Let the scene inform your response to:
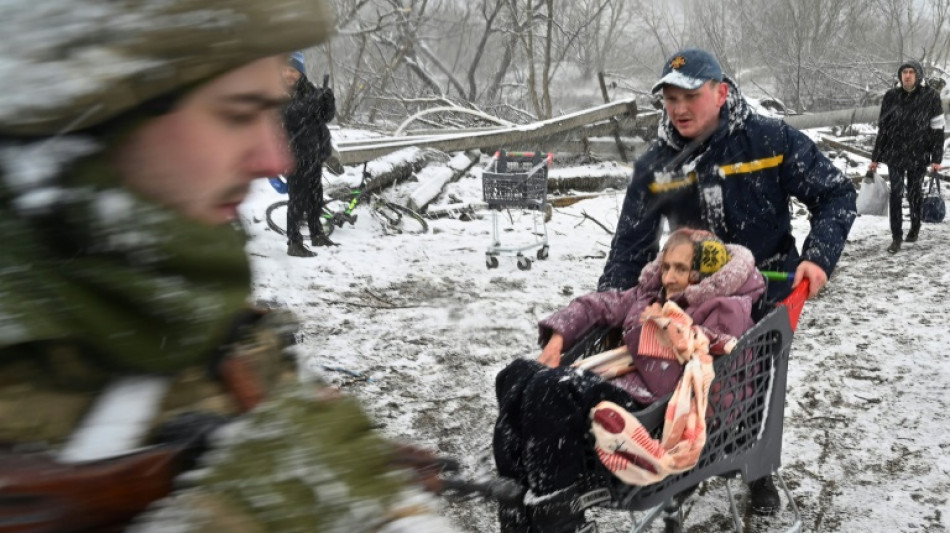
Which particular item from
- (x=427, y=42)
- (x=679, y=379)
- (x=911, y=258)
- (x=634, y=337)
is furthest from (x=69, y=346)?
(x=427, y=42)

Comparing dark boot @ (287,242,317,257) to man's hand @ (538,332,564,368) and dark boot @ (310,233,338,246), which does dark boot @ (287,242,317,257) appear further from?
man's hand @ (538,332,564,368)

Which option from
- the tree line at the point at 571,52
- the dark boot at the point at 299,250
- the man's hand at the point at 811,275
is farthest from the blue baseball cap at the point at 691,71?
the tree line at the point at 571,52

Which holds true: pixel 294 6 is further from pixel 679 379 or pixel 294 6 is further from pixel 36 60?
pixel 679 379

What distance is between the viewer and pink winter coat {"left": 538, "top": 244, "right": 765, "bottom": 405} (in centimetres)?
Answer: 257

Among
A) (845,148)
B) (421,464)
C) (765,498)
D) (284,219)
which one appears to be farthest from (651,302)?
(845,148)

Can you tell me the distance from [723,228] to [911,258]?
5754 millimetres

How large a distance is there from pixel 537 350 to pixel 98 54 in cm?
487

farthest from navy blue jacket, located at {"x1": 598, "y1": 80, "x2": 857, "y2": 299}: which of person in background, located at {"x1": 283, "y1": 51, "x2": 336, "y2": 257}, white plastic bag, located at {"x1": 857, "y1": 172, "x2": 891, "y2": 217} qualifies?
white plastic bag, located at {"x1": 857, "y1": 172, "x2": 891, "y2": 217}

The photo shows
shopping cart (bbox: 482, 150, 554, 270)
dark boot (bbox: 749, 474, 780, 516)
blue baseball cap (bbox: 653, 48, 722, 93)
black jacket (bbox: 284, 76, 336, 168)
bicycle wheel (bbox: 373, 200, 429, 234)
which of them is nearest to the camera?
blue baseball cap (bbox: 653, 48, 722, 93)

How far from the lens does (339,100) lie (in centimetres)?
2041

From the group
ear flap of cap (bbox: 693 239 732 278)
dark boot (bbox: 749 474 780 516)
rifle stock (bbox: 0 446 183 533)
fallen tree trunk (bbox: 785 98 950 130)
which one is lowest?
dark boot (bbox: 749 474 780 516)

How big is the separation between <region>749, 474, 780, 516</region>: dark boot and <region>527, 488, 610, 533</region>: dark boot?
148cm

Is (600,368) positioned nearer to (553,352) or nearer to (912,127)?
(553,352)

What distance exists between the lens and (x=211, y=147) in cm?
79
